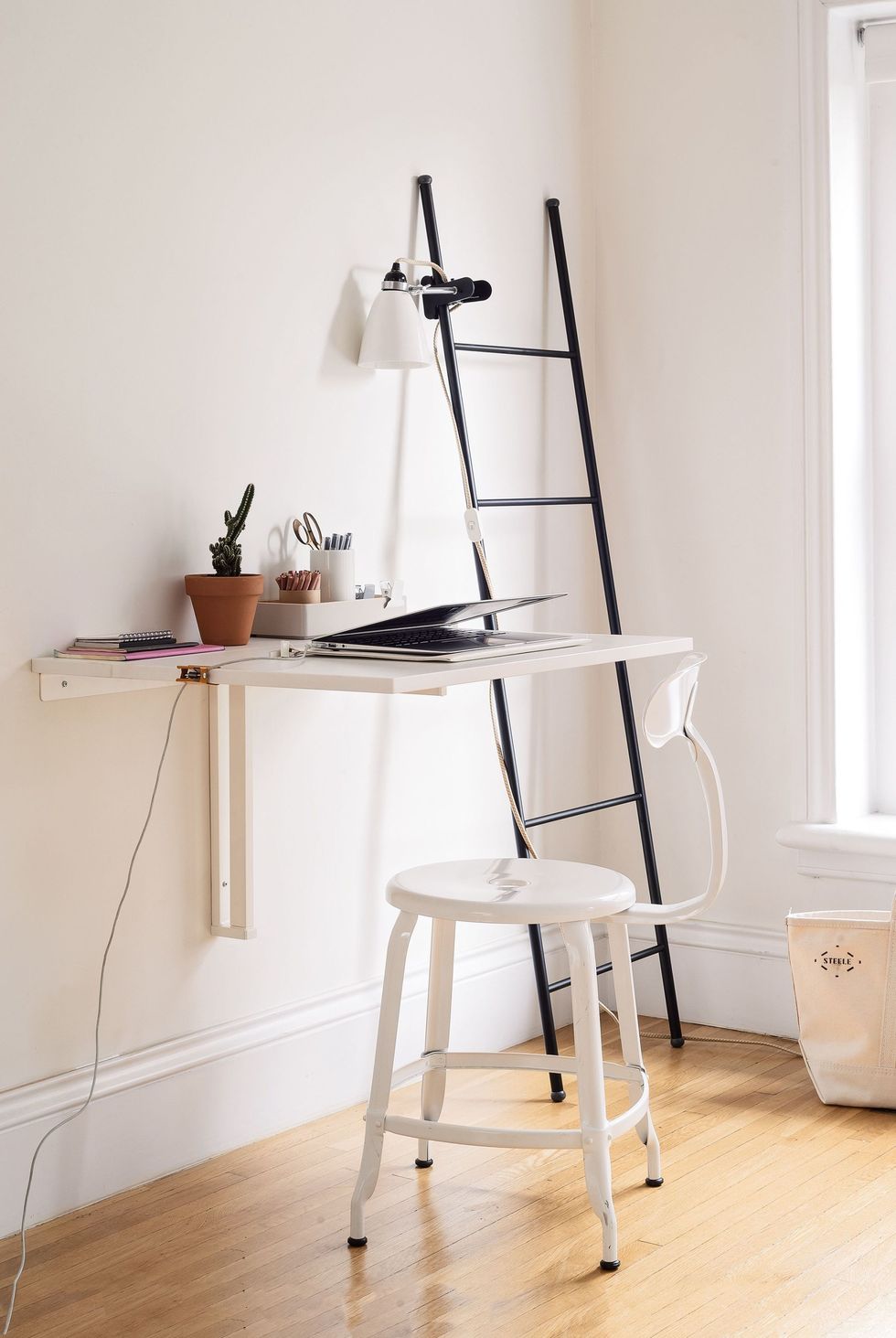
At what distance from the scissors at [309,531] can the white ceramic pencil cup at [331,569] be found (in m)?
0.06

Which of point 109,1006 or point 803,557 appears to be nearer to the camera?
point 109,1006

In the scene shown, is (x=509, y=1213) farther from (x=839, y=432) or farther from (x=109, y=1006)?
(x=839, y=432)

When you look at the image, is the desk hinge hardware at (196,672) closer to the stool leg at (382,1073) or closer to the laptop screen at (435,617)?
the laptop screen at (435,617)

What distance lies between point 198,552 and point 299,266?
1.98ft

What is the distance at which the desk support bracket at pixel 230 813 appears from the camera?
249cm

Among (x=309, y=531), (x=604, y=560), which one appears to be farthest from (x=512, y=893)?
(x=604, y=560)

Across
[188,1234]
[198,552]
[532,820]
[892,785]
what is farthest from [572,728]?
[188,1234]

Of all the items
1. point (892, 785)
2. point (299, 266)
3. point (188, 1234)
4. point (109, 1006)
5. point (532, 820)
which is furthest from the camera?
point (892, 785)

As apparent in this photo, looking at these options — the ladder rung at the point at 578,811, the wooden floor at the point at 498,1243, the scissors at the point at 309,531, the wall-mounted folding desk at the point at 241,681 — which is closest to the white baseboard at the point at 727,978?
the ladder rung at the point at 578,811

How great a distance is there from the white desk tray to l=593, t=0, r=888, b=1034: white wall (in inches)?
40.9

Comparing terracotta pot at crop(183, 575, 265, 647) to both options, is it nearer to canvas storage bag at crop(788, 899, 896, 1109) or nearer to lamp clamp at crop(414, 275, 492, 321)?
lamp clamp at crop(414, 275, 492, 321)

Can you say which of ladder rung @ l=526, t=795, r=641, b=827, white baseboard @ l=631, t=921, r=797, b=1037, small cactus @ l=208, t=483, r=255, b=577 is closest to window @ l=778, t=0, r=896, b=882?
white baseboard @ l=631, t=921, r=797, b=1037

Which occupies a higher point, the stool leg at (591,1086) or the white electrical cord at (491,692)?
the white electrical cord at (491,692)

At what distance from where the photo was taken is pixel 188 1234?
229cm
